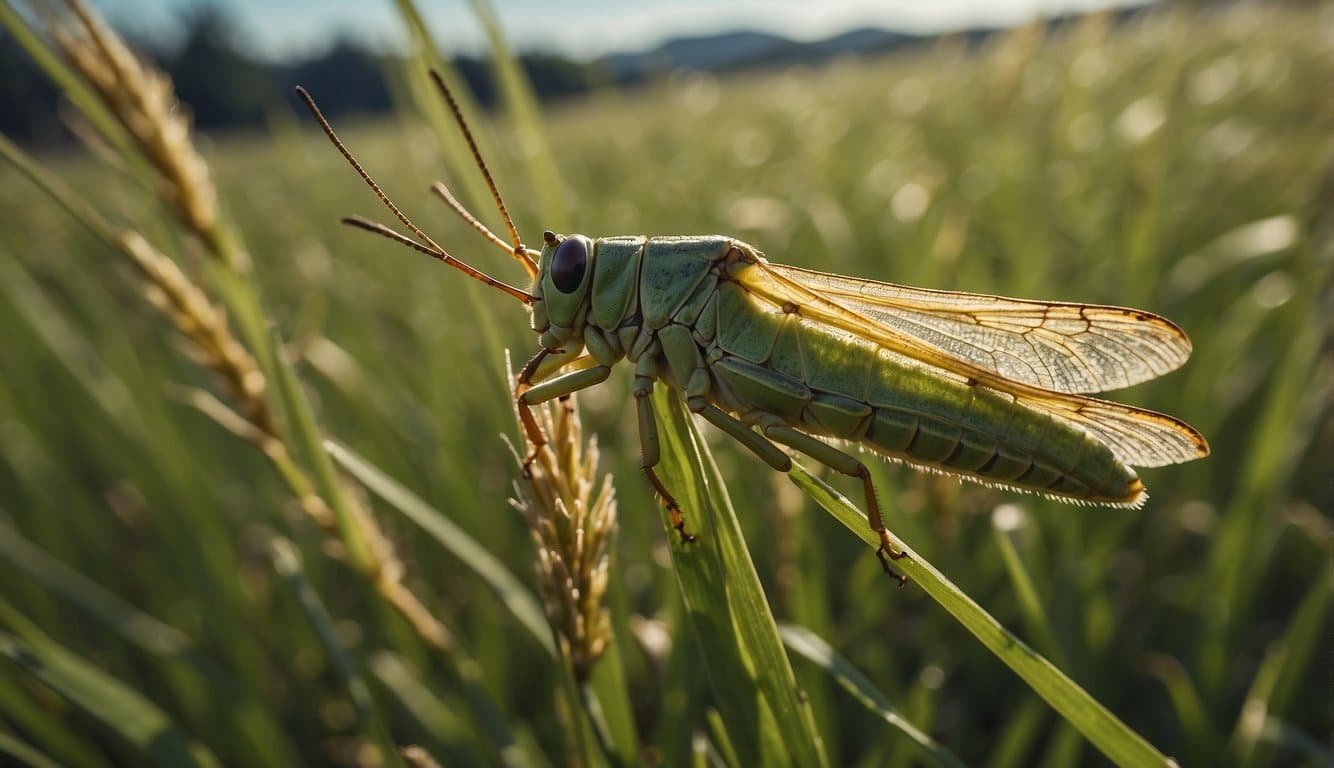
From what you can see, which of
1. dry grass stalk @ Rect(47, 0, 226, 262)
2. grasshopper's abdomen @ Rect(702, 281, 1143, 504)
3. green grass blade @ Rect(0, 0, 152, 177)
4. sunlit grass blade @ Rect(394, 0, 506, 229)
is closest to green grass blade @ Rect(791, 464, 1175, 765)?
grasshopper's abdomen @ Rect(702, 281, 1143, 504)

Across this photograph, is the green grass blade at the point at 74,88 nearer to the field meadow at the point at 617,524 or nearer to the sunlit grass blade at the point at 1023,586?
the field meadow at the point at 617,524

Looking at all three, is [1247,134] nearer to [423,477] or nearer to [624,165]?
[423,477]

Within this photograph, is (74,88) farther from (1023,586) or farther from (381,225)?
(1023,586)

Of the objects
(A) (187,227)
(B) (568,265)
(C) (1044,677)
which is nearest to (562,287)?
(B) (568,265)

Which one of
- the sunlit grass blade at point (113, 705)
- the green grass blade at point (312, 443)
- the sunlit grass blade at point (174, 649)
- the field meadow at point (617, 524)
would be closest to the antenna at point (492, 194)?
the field meadow at point (617, 524)

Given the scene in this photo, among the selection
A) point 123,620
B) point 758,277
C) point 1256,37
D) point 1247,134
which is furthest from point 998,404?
point 1256,37
